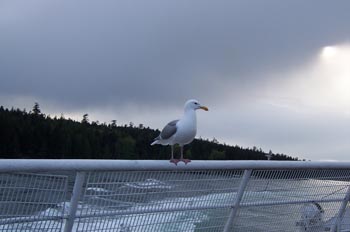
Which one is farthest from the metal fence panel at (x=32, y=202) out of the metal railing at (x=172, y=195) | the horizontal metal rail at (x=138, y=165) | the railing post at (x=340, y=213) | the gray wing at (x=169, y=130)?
the railing post at (x=340, y=213)

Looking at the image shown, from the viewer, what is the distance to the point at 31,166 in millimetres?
3619

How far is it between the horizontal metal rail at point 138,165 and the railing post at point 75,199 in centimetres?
9

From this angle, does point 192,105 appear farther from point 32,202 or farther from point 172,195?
point 32,202

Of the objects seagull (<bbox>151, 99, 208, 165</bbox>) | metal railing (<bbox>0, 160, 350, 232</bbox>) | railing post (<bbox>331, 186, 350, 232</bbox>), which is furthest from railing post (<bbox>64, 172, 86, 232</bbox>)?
railing post (<bbox>331, 186, 350, 232</bbox>)

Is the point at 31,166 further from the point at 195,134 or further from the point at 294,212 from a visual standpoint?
the point at 294,212

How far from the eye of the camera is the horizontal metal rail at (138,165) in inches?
141

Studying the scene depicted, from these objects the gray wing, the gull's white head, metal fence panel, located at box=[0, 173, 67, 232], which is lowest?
metal fence panel, located at box=[0, 173, 67, 232]

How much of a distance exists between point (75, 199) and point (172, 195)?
1.00m

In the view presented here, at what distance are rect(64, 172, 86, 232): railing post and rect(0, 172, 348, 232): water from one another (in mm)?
38

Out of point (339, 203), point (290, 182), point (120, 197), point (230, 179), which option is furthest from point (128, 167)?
point (339, 203)

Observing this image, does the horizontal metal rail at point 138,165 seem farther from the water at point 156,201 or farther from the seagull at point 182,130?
the seagull at point 182,130

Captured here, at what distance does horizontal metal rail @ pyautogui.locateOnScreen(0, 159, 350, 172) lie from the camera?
11.8 ft

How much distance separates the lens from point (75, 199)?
409cm

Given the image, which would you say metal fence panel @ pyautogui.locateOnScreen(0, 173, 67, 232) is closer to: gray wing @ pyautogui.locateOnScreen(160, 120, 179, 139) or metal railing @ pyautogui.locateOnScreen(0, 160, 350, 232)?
metal railing @ pyautogui.locateOnScreen(0, 160, 350, 232)
